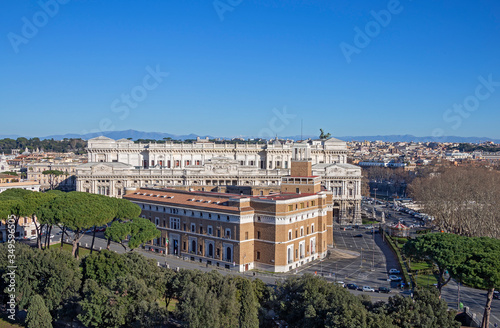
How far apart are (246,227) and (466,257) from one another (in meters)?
21.7

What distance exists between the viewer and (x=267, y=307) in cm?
3584

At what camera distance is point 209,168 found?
8756 centimetres

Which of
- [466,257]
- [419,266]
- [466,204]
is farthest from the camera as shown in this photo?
[466,204]

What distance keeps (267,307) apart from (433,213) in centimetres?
5093

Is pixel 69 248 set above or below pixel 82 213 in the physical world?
below

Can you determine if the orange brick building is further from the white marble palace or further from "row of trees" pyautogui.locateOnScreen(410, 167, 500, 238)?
"row of trees" pyautogui.locateOnScreen(410, 167, 500, 238)

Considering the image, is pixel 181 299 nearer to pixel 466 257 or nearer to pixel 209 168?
pixel 466 257

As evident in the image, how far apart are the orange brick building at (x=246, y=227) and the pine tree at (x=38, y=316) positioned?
19.6 meters

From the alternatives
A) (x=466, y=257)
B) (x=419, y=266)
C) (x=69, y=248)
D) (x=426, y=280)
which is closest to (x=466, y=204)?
(x=419, y=266)

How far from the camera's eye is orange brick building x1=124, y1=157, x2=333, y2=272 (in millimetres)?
50094

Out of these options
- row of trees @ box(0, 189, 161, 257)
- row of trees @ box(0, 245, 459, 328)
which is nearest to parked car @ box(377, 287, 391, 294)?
row of trees @ box(0, 245, 459, 328)

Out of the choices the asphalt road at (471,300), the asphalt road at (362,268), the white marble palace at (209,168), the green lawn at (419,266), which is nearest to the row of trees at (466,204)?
the green lawn at (419,266)

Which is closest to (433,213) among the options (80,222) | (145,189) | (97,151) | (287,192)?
(287,192)

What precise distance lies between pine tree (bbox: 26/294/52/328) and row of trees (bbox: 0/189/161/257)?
13.0 metres
